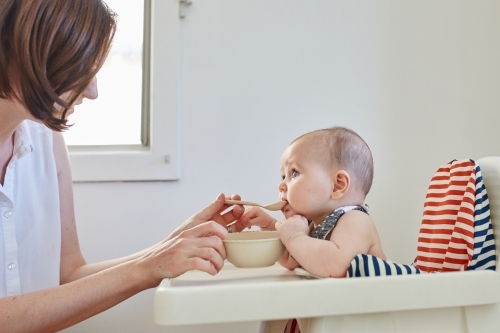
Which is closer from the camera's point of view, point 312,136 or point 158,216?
point 312,136

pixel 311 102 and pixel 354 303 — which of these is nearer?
pixel 354 303

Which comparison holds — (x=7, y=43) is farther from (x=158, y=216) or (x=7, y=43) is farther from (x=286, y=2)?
(x=286, y=2)

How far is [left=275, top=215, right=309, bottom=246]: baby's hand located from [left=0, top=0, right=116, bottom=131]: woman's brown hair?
0.46 metres

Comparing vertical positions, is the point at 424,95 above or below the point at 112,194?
above

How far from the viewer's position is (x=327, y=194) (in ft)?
2.80

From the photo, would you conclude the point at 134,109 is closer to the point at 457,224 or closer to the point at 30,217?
the point at 30,217

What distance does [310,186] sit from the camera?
2.80 ft

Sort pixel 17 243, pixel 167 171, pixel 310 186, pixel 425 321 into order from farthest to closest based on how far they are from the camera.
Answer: pixel 167 171 < pixel 17 243 < pixel 310 186 < pixel 425 321

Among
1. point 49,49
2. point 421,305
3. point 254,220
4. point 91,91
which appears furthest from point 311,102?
point 421,305

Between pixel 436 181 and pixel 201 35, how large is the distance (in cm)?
79

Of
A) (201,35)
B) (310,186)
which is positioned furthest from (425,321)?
(201,35)

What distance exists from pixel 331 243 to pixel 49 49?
586 mm

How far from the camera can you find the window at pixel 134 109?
4.47ft

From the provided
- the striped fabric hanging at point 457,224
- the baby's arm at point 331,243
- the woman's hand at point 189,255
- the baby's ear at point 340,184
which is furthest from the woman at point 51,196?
the striped fabric hanging at point 457,224
